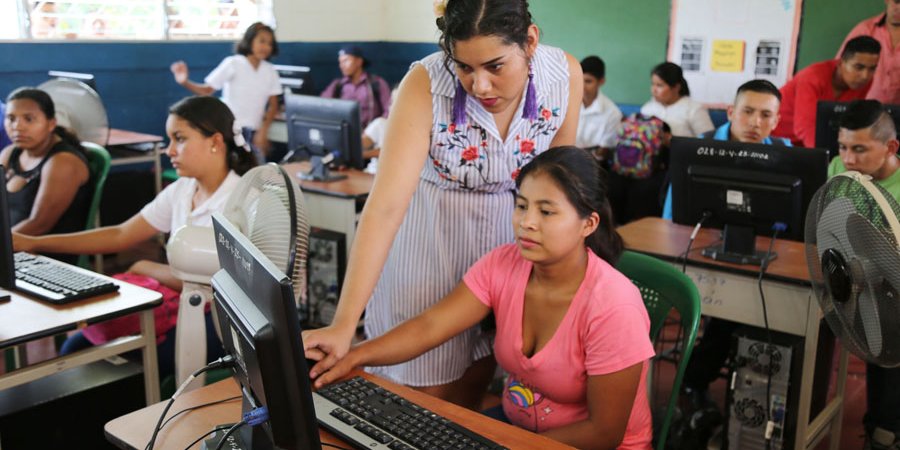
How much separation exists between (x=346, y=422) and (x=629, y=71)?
5.09m

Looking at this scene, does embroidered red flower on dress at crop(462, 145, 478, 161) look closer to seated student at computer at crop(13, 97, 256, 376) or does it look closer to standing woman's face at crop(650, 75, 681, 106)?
seated student at computer at crop(13, 97, 256, 376)

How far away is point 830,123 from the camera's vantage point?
134 inches

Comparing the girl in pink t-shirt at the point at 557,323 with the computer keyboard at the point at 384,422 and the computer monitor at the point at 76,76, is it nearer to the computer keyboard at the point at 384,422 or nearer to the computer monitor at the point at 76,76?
the computer keyboard at the point at 384,422

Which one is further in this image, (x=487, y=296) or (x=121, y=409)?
(x=121, y=409)

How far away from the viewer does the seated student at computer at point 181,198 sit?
2.48m

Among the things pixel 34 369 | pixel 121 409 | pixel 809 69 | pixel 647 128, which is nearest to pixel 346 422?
pixel 34 369

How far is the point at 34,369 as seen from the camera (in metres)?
1.99

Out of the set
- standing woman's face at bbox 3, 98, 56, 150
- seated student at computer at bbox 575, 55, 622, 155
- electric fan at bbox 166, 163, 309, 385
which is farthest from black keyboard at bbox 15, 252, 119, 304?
seated student at computer at bbox 575, 55, 622, 155

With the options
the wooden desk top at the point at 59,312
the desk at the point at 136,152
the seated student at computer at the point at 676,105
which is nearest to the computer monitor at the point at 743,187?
the wooden desk top at the point at 59,312

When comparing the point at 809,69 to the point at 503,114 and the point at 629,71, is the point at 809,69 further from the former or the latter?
the point at 503,114

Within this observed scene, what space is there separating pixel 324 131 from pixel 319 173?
0.20 metres

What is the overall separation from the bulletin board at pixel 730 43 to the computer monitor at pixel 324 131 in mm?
2733

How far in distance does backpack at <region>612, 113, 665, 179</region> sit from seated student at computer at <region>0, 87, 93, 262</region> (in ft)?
9.55

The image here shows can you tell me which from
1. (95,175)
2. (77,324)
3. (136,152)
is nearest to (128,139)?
(136,152)
